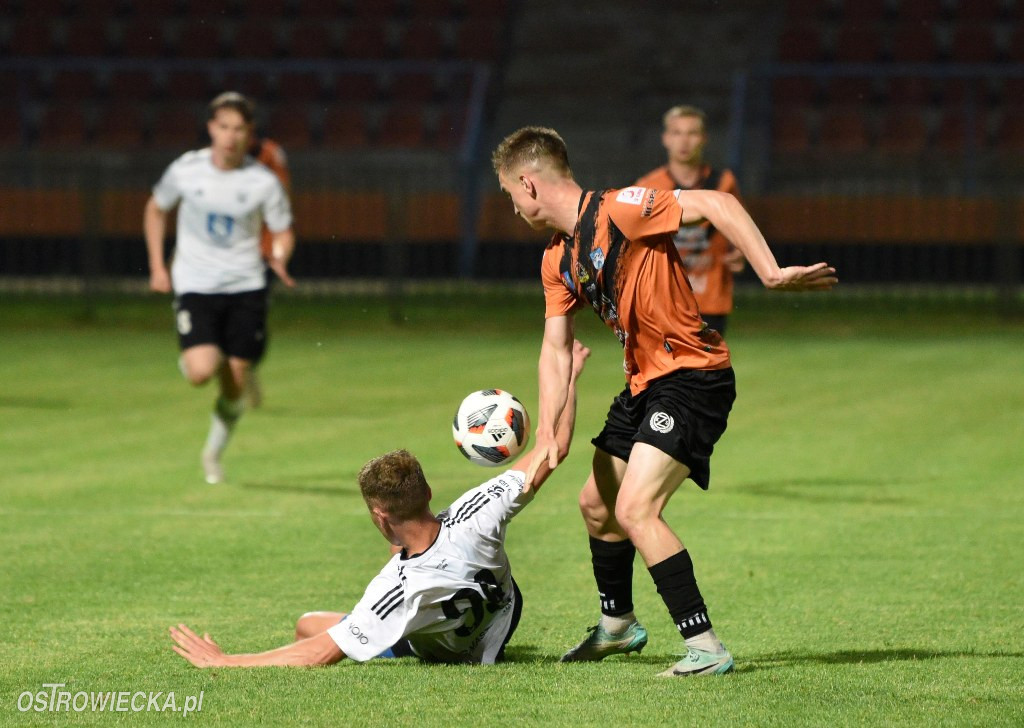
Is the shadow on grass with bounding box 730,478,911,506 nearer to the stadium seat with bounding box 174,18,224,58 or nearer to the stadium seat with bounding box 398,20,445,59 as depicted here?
the stadium seat with bounding box 398,20,445,59

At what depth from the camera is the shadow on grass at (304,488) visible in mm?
9742

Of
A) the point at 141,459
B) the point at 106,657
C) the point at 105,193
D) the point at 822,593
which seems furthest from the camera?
the point at 105,193

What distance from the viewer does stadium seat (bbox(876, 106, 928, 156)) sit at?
2683cm

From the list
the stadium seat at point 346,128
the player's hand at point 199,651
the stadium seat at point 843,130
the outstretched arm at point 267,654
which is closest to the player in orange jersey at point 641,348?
the outstretched arm at point 267,654

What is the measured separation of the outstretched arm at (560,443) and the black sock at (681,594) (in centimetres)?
49

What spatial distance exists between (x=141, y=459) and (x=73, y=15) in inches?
881

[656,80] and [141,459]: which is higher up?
[656,80]

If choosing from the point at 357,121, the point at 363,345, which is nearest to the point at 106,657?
the point at 363,345

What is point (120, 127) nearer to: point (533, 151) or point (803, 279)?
point (533, 151)

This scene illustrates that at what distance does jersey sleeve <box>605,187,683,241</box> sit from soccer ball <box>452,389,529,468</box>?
2.63ft

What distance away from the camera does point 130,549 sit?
8031 millimetres

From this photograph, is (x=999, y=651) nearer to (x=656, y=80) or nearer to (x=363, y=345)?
(x=363, y=345)

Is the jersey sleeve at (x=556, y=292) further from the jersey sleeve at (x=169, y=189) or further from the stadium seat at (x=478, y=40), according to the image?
the stadium seat at (x=478, y=40)

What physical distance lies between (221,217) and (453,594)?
19.9 ft
